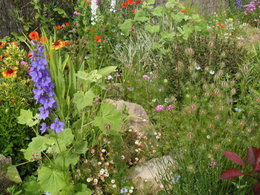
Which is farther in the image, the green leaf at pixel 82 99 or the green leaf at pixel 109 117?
the green leaf at pixel 109 117

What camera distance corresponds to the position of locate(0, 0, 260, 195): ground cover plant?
2.27 metres

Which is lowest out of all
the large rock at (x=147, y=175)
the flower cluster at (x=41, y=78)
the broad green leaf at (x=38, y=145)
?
the large rock at (x=147, y=175)

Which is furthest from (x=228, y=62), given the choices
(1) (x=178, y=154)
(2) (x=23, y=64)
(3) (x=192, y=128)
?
(2) (x=23, y=64)

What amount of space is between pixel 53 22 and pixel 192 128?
3.37 meters

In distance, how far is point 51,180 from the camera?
2.36m

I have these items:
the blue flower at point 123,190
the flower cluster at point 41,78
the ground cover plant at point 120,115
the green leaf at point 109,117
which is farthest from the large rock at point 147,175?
the flower cluster at point 41,78

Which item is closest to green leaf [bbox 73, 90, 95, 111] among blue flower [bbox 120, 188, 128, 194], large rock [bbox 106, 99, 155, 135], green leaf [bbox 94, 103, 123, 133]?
green leaf [bbox 94, 103, 123, 133]

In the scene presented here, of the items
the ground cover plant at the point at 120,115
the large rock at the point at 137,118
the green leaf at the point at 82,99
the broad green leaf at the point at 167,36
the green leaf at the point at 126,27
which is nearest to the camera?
the ground cover plant at the point at 120,115

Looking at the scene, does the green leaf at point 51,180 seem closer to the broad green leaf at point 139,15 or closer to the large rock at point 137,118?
the large rock at point 137,118

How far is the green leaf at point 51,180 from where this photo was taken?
233 cm

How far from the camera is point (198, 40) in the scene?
14.6 feet

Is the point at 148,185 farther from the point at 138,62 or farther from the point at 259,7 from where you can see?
the point at 259,7

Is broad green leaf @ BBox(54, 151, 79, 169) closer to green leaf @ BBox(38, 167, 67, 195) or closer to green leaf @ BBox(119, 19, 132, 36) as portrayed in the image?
green leaf @ BBox(38, 167, 67, 195)

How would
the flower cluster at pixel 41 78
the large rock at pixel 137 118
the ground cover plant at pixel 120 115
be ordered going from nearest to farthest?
the flower cluster at pixel 41 78
the ground cover plant at pixel 120 115
the large rock at pixel 137 118
